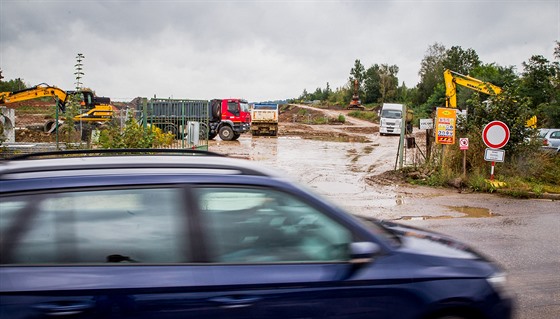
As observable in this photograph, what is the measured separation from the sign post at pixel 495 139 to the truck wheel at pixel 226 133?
20514 mm

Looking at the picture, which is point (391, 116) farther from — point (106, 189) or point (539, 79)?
point (106, 189)

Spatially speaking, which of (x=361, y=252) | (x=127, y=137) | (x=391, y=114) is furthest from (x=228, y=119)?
(x=361, y=252)

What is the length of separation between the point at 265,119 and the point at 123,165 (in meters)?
33.4

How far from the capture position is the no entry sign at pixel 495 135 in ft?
44.5

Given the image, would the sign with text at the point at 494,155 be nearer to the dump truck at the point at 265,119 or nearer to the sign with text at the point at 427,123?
the sign with text at the point at 427,123

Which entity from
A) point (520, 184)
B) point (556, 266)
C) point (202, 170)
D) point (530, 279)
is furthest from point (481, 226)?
point (202, 170)

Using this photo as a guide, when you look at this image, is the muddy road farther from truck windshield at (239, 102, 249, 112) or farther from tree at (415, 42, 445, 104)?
tree at (415, 42, 445, 104)

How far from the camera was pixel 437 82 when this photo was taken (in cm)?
7369

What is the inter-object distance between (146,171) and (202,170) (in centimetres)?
35

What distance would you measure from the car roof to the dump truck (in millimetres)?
32760

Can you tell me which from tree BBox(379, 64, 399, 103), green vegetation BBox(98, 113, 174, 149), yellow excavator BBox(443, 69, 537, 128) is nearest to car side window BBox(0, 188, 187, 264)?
green vegetation BBox(98, 113, 174, 149)

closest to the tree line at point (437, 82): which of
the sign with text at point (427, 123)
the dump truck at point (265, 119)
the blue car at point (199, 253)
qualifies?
the dump truck at point (265, 119)

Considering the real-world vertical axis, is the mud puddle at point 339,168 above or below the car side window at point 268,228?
below

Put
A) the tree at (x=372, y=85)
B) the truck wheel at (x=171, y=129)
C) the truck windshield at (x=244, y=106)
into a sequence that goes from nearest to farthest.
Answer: the truck wheel at (x=171, y=129), the truck windshield at (x=244, y=106), the tree at (x=372, y=85)
